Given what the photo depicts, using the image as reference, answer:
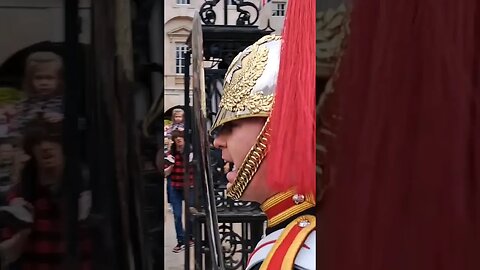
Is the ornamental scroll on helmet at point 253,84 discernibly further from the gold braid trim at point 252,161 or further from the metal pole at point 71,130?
the metal pole at point 71,130

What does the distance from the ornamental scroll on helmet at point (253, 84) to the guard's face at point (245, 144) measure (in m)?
0.03

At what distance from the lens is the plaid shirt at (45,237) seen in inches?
29.6

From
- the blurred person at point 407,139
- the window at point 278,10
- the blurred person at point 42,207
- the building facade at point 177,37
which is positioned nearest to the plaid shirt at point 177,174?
the building facade at point 177,37

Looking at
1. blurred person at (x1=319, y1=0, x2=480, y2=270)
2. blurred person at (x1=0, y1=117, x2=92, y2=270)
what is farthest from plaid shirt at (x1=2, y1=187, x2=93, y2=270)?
blurred person at (x1=319, y1=0, x2=480, y2=270)

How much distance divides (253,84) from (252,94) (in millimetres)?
32

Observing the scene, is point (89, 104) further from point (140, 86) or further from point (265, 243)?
point (265, 243)

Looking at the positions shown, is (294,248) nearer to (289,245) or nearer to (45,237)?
(289,245)

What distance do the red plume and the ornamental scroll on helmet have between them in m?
0.26

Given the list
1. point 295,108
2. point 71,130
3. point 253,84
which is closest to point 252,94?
point 253,84

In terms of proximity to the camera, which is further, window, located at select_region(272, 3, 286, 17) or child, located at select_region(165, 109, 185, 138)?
child, located at select_region(165, 109, 185, 138)

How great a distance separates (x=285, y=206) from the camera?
6.56 ft

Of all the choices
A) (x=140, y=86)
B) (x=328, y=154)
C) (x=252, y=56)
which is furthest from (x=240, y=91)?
(x=328, y=154)

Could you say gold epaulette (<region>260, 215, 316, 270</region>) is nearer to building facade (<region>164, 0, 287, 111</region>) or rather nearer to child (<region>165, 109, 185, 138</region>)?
building facade (<region>164, 0, 287, 111</region>)

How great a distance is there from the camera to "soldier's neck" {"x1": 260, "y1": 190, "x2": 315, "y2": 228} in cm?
194
